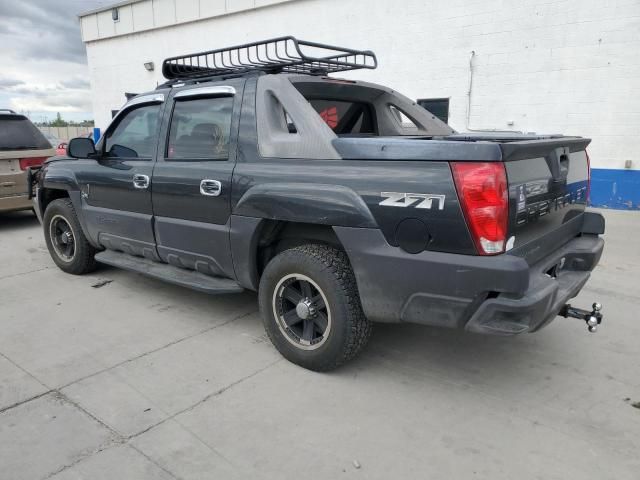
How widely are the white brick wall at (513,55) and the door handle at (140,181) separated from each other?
7666 mm

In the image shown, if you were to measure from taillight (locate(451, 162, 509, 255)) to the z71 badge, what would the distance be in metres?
0.11

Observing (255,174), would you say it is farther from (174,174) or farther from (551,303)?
(551,303)

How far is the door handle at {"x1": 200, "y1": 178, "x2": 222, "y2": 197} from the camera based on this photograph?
339cm

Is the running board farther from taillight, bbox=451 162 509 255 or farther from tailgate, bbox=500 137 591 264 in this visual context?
tailgate, bbox=500 137 591 264

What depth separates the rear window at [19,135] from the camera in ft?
24.0

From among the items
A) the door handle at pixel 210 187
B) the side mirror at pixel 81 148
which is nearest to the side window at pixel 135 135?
the side mirror at pixel 81 148

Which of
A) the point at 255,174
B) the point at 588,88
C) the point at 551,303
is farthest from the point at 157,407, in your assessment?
the point at 588,88

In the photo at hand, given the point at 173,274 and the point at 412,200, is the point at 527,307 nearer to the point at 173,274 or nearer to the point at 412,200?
the point at 412,200

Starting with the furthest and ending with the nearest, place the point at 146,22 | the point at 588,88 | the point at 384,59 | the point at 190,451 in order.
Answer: the point at 146,22, the point at 384,59, the point at 588,88, the point at 190,451

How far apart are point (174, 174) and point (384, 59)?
8.30 m

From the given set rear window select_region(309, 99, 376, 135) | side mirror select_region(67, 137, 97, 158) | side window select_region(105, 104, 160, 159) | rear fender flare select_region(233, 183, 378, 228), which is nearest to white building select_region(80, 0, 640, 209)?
rear window select_region(309, 99, 376, 135)

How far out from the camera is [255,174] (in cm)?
317

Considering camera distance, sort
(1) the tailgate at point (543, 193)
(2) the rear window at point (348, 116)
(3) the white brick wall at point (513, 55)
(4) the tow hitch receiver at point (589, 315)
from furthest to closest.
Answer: (3) the white brick wall at point (513, 55) → (2) the rear window at point (348, 116) → (4) the tow hitch receiver at point (589, 315) → (1) the tailgate at point (543, 193)

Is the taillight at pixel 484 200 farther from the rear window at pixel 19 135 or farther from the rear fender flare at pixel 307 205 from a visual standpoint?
the rear window at pixel 19 135
